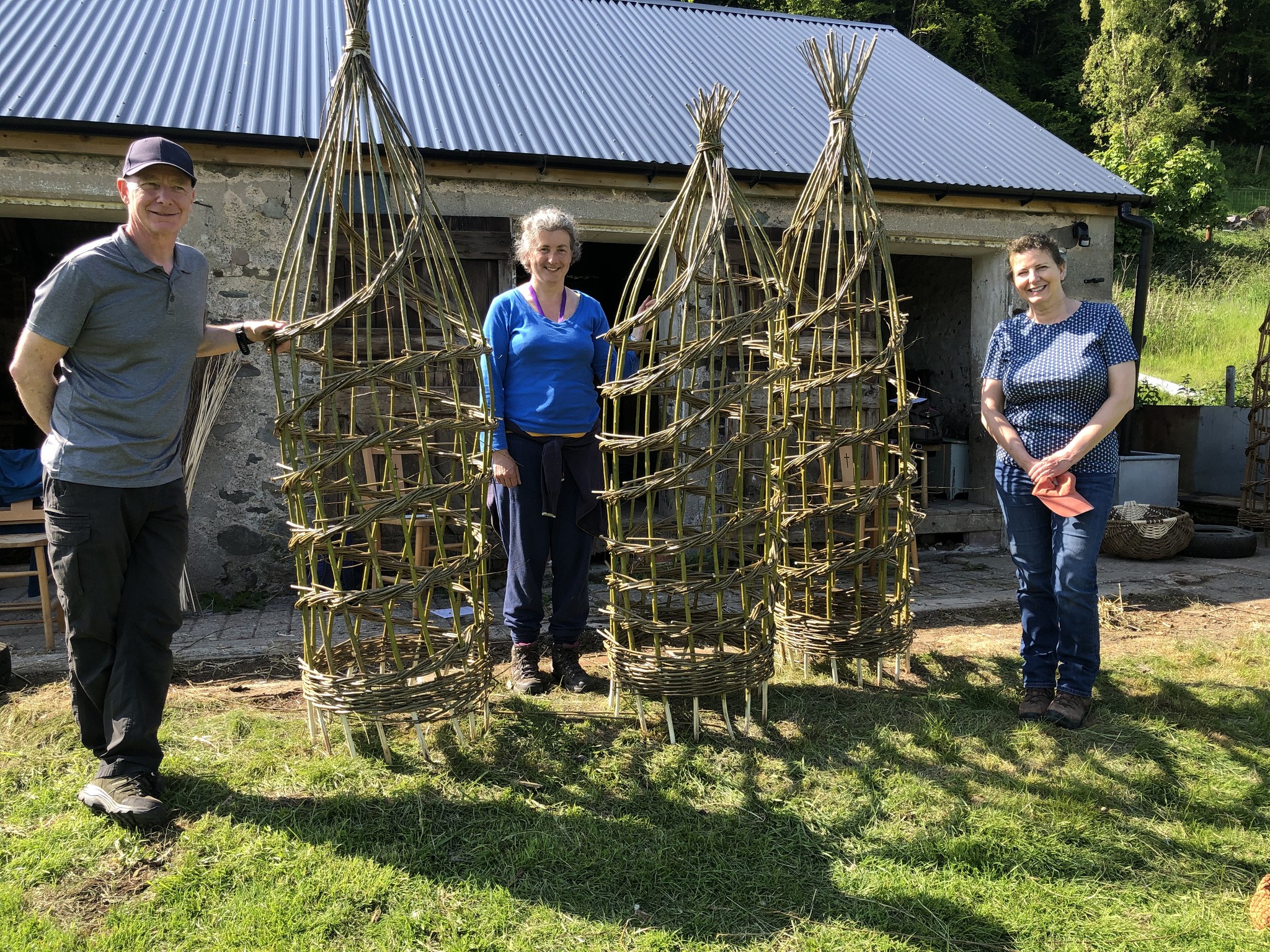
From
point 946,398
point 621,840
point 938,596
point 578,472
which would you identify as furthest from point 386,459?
point 946,398

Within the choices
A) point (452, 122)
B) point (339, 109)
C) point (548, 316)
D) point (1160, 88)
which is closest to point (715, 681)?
point (548, 316)

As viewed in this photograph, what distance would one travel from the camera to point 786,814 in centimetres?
266

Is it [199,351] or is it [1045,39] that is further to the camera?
[1045,39]

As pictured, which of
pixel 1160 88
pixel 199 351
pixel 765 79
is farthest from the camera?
pixel 1160 88

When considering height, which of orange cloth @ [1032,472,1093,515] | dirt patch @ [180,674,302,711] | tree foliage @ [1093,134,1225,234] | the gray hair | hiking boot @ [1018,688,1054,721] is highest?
tree foliage @ [1093,134,1225,234]

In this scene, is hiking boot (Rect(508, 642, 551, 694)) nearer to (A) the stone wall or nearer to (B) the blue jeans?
(B) the blue jeans

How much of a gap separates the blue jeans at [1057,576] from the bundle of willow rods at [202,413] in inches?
166

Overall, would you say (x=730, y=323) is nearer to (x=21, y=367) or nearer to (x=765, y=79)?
(x=21, y=367)

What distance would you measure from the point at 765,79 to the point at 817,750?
6.37 metres

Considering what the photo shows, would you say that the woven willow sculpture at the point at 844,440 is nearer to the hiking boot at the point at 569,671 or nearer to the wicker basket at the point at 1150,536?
the hiking boot at the point at 569,671

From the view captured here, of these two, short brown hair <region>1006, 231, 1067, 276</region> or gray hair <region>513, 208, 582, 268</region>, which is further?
gray hair <region>513, 208, 582, 268</region>

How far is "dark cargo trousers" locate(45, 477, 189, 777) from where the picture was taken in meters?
2.50

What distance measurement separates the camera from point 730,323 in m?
2.94

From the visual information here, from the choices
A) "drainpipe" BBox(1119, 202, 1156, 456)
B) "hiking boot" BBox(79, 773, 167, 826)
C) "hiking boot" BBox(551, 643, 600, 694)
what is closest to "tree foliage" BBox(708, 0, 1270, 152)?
"drainpipe" BBox(1119, 202, 1156, 456)
